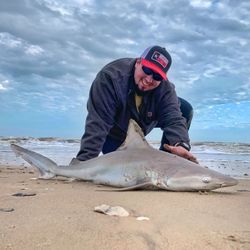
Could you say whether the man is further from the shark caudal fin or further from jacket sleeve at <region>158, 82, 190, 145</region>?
the shark caudal fin

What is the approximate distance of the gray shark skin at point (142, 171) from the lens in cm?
398

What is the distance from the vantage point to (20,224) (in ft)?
7.38

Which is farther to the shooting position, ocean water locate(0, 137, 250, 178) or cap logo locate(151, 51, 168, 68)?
ocean water locate(0, 137, 250, 178)

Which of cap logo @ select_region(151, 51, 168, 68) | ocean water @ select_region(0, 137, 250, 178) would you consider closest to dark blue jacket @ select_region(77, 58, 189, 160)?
cap logo @ select_region(151, 51, 168, 68)

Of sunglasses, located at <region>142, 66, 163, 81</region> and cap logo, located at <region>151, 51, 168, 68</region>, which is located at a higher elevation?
cap logo, located at <region>151, 51, 168, 68</region>

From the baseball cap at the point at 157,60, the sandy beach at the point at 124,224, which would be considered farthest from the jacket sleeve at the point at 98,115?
the sandy beach at the point at 124,224

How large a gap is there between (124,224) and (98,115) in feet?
9.51

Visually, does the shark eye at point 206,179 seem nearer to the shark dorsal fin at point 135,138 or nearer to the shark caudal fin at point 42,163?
the shark dorsal fin at point 135,138

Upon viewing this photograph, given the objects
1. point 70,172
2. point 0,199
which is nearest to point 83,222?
point 0,199

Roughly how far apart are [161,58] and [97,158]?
143 centimetres

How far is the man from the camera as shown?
16.5 feet

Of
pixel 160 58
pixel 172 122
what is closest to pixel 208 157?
pixel 172 122

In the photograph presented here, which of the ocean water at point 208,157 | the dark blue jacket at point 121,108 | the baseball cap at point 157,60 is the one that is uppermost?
the baseball cap at point 157,60

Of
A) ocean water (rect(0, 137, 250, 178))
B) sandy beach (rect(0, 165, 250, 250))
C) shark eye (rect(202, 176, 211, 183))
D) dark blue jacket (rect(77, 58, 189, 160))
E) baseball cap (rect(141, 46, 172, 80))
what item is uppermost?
baseball cap (rect(141, 46, 172, 80))
